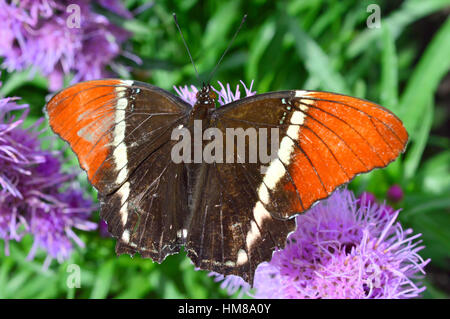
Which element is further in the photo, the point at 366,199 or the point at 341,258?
the point at 366,199

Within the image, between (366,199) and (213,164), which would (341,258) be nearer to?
(366,199)

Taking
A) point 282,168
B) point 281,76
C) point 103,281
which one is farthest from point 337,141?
point 281,76

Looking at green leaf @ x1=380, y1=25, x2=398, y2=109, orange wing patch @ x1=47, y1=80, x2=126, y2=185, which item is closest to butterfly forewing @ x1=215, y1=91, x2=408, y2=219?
orange wing patch @ x1=47, y1=80, x2=126, y2=185

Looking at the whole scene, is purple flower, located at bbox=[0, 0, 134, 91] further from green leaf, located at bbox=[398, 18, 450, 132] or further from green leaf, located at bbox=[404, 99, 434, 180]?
green leaf, located at bbox=[404, 99, 434, 180]

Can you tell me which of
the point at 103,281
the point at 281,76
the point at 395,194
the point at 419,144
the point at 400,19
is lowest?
the point at 103,281

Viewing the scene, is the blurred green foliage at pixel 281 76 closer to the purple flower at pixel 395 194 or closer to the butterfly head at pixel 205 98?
the purple flower at pixel 395 194
